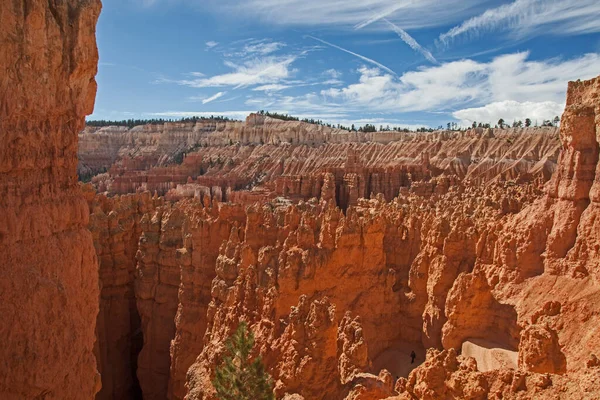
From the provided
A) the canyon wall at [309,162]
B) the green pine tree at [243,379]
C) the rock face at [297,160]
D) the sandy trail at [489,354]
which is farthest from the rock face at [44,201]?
the canyon wall at [309,162]

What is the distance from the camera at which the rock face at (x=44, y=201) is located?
730cm

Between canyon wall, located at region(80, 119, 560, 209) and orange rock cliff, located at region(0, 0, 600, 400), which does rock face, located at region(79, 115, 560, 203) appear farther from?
orange rock cliff, located at region(0, 0, 600, 400)

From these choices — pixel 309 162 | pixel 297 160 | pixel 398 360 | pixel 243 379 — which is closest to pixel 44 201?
pixel 243 379

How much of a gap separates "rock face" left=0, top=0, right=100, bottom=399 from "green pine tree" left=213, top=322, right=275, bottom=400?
106 inches

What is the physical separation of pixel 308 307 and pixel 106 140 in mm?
114502

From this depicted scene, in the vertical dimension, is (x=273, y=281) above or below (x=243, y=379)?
above

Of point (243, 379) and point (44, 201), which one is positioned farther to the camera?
point (243, 379)

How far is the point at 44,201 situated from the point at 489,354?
11.4 m

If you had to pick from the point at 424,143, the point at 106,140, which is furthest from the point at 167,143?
the point at 424,143

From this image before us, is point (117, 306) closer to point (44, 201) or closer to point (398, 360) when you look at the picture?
point (398, 360)

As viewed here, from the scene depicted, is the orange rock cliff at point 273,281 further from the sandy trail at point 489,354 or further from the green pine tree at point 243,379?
the green pine tree at point 243,379

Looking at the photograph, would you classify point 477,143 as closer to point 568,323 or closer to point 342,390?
point 568,323

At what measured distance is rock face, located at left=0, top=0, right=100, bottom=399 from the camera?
7305 mm

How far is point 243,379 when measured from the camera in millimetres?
10250
